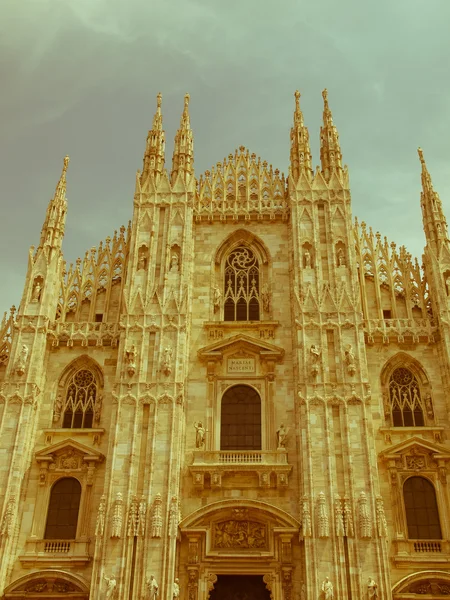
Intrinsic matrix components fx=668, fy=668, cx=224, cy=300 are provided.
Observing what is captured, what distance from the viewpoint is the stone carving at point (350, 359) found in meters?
22.8

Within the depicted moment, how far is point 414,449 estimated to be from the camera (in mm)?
22172

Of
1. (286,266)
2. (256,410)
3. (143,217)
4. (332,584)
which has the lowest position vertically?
(332,584)

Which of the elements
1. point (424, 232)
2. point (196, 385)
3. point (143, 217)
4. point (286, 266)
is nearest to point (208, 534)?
point (196, 385)

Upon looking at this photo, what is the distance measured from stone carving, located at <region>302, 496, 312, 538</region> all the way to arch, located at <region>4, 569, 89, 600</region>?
269 inches

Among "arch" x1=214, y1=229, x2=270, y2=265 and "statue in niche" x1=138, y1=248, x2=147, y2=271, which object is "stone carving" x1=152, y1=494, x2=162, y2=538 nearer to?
"statue in niche" x1=138, y1=248, x2=147, y2=271

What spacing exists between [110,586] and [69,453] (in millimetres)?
4796

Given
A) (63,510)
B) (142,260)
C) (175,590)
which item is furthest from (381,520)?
(142,260)

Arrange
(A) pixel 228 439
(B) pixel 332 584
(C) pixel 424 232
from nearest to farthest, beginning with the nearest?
(B) pixel 332 584, (A) pixel 228 439, (C) pixel 424 232

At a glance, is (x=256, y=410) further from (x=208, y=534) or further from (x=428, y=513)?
(x=428, y=513)

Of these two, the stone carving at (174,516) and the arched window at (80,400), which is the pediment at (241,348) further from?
the stone carving at (174,516)

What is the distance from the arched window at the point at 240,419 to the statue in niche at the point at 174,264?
5.01 metres

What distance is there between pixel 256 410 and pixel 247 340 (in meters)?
2.56

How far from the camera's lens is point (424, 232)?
26219 mm

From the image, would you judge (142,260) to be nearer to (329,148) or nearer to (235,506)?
(329,148)
